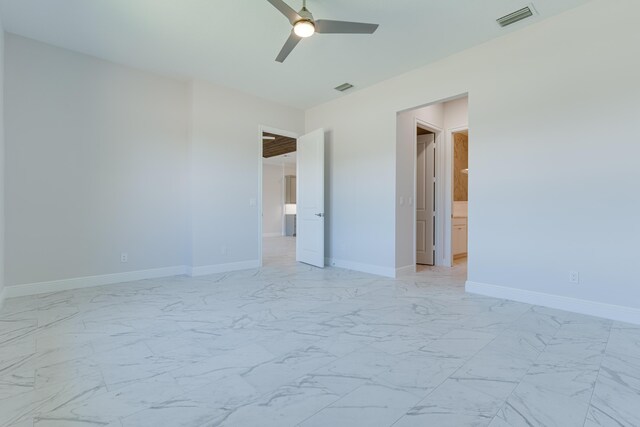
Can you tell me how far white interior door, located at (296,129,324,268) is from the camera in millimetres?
5188

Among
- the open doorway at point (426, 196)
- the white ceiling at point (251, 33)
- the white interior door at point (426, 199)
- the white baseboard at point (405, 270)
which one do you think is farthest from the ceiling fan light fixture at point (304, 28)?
the white interior door at point (426, 199)

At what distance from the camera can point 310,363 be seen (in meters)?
1.96

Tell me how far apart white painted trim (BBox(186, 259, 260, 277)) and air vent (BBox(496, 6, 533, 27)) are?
4495 mm

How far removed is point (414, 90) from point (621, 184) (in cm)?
248

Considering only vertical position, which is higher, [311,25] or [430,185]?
[311,25]

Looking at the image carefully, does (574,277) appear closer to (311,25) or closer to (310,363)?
(310,363)

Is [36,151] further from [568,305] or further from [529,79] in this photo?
[568,305]

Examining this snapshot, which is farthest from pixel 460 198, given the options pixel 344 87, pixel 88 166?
pixel 88 166

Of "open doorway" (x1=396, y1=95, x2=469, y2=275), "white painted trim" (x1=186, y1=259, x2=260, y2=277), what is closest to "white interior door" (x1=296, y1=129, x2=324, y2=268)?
"white painted trim" (x1=186, y1=259, x2=260, y2=277)

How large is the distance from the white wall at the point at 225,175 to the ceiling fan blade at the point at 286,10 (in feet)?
8.42

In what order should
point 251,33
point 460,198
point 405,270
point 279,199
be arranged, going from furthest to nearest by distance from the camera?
point 279,199, point 460,198, point 405,270, point 251,33

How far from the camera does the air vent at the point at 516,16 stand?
9.55 feet

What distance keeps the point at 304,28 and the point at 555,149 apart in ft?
8.68

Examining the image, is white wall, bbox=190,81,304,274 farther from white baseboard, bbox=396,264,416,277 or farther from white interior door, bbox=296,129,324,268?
white baseboard, bbox=396,264,416,277
